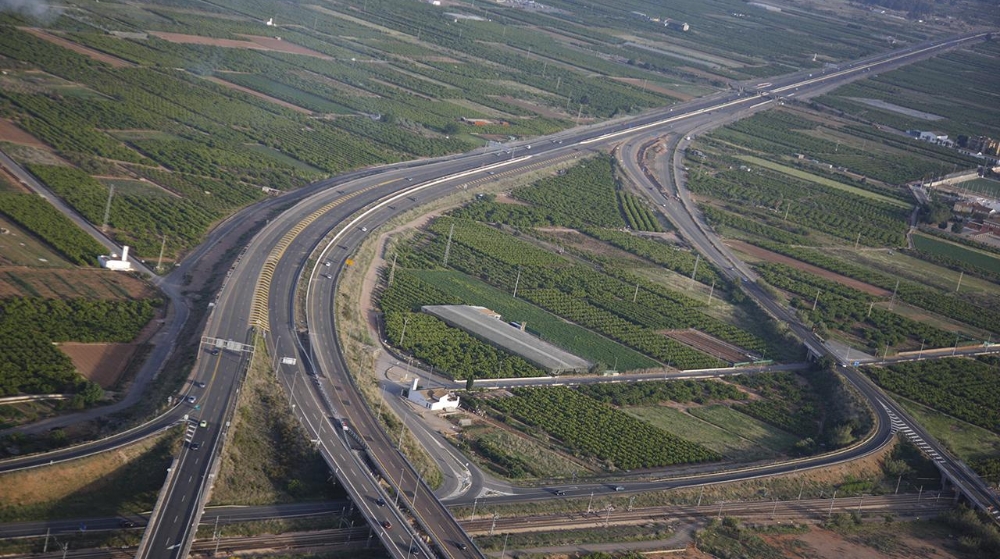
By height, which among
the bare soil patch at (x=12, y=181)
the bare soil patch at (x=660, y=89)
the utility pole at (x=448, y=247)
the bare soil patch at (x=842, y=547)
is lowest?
the bare soil patch at (x=842, y=547)

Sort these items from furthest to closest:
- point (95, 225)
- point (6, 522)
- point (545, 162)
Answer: point (545, 162) → point (95, 225) → point (6, 522)

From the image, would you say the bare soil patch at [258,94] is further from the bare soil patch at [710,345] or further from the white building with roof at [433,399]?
the white building with roof at [433,399]

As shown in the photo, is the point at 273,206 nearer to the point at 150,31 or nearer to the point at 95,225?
the point at 95,225

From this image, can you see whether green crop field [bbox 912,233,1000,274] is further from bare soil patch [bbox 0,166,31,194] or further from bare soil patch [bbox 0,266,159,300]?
bare soil patch [bbox 0,166,31,194]

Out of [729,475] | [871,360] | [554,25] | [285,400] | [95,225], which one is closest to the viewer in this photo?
[285,400]

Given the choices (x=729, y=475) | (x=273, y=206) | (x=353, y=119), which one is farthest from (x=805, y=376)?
(x=353, y=119)

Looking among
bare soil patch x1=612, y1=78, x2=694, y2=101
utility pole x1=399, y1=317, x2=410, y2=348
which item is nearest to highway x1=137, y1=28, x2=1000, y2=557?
utility pole x1=399, y1=317, x2=410, y2=348

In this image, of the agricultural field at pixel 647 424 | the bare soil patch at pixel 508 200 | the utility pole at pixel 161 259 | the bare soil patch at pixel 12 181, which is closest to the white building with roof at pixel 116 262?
the utility pole at pixel 161 259

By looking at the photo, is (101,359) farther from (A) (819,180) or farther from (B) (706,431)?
(A) (819,180)
